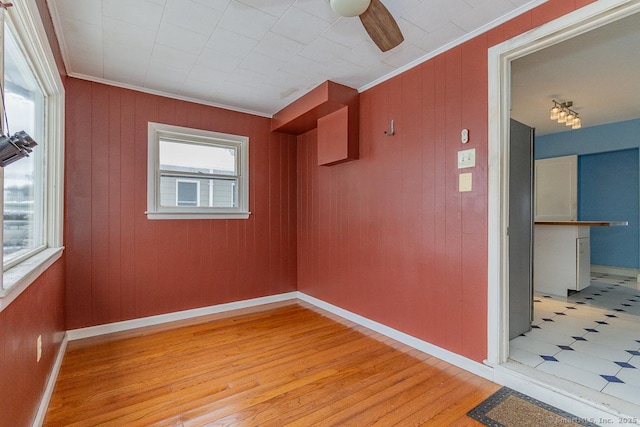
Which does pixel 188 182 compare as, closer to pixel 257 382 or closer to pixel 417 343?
pixel 257 382

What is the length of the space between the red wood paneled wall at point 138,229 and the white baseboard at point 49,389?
22.6 inches

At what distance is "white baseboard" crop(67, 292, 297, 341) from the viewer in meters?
3.00

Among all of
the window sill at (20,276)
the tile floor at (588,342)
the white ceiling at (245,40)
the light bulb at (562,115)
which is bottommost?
the tile floor at (588,342)

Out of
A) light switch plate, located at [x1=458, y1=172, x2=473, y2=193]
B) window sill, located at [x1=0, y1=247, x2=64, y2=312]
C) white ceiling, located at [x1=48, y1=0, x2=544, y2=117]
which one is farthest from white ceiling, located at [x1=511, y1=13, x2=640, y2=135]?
window sill, located at [x1=0, y1=247, x2=64, y2=312]

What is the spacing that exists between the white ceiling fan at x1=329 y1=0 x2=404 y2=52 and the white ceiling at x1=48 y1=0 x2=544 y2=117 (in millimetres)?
335

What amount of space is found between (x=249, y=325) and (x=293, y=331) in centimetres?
51

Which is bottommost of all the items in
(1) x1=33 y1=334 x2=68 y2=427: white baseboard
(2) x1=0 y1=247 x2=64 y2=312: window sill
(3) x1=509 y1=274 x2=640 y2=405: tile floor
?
(1) x1=33 y1=334 x2=68 y2=427: white baseboard

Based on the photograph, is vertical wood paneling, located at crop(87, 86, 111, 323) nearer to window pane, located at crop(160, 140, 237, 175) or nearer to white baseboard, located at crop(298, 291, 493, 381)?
window pane, located at crop(160, 140, 237, 175)

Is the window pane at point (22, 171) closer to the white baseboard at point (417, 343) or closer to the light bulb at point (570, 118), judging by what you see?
the white baseboard at point (417, 343)

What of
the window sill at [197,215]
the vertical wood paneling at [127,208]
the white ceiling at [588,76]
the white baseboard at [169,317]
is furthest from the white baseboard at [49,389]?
the white ceiling at [588,76]

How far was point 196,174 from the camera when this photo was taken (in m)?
3.69

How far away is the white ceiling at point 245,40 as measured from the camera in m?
2.03

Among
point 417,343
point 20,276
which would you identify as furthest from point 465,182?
point 20,276

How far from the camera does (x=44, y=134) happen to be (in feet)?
7.74
